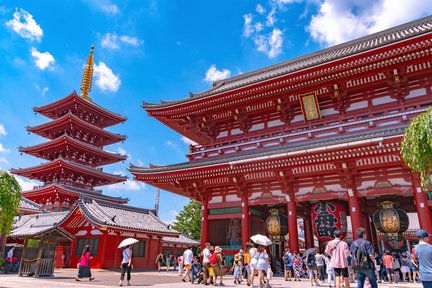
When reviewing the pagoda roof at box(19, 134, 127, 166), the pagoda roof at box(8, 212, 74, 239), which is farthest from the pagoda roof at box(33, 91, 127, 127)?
the pagoda roof at box(8, 212, 74, 239)

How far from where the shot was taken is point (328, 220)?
15586 millimetres

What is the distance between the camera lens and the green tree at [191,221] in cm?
4694

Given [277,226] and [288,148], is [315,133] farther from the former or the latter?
[277,226]

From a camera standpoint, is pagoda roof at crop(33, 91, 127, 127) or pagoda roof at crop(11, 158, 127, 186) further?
pagoda roof at crop(33, 91, 127, 127)

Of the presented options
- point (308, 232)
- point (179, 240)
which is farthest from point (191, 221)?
point (308, 232)

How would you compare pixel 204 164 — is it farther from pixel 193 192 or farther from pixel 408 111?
pixel 408 111

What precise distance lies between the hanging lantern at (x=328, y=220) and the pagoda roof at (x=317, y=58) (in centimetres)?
729

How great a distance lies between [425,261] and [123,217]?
77.5 feet

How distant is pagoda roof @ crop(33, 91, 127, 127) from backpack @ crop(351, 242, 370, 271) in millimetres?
39183

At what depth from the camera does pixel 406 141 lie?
887 cm

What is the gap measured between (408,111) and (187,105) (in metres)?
11.9

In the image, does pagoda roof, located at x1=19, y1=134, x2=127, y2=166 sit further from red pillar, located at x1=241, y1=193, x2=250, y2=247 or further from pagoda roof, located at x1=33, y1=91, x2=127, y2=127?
red pillar, located at x1=241, y1=193, x2=250, y2=247

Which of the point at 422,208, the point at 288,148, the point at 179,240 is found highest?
the point at 288,148

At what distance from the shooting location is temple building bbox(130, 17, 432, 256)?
14.0 meters
